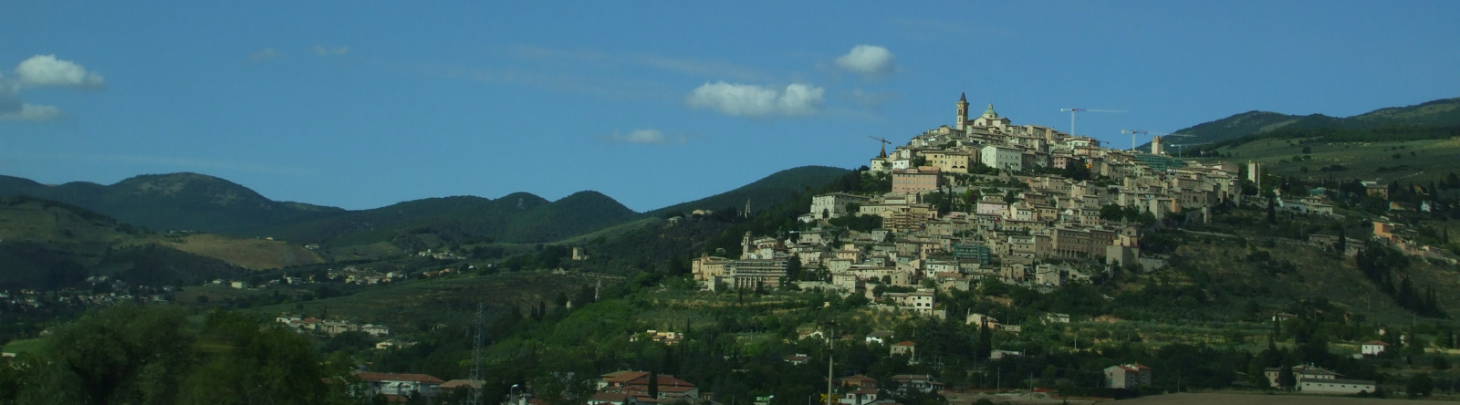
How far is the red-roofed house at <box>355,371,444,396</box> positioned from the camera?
64312 millimetres

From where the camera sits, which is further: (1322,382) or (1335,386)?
(1322,382)

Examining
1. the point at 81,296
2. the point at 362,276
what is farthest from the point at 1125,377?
the point at 362,276

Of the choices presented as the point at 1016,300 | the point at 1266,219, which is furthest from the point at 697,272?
the point at 1266,219

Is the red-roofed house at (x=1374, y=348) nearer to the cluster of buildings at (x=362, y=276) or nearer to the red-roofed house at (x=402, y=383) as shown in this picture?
the red-roofed house at (x=402, y=383)

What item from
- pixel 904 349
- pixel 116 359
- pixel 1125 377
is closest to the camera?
pixel 116 359

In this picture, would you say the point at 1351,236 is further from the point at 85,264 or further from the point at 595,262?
the point at 85,264

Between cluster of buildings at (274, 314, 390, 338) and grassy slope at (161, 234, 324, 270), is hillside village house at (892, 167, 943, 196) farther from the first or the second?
grassy slope at (161, 234, 324, 270)

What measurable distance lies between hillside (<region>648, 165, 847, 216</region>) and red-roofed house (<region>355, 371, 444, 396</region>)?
219 ft

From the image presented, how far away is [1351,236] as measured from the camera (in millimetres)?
92250

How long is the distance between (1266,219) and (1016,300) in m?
19.5

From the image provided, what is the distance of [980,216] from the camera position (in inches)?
3548

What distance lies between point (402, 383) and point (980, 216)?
32.5 meters

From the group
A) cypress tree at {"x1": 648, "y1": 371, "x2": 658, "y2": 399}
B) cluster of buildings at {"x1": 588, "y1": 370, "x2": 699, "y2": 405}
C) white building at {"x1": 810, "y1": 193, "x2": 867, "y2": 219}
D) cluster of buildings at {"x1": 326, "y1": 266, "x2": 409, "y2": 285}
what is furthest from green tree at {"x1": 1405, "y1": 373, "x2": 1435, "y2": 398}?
cluster of buildings at {"x1": 326, "y1": 266, "x2": 409, "y2": 285}

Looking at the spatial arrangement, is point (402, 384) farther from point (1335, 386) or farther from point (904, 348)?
point (1335, 386)
